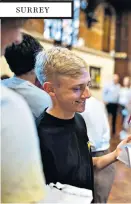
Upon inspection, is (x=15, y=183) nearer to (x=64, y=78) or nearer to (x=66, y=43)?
(x=64, y=78)

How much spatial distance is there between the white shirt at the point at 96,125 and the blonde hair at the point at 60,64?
656mm

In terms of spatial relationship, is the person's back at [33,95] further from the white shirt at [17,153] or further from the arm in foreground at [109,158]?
the white shirt at [17,153]

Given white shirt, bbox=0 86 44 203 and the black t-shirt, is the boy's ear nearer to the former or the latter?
the black t-shirt

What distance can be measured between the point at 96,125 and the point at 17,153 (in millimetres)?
1142

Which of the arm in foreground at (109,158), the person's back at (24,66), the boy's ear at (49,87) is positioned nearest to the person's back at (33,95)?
the person's back at (24,66)

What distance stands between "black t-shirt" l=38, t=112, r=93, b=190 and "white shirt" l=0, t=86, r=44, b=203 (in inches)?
12.9

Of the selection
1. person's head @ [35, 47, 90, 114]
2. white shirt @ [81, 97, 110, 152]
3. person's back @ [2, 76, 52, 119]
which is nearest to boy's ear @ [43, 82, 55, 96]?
person's head @ [35, 47, 90, 114]

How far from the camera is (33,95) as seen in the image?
149 cm

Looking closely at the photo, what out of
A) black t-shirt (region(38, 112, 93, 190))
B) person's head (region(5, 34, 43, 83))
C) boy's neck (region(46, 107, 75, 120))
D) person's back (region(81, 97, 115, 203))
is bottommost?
person's back (region(81, 97, 115, 203))

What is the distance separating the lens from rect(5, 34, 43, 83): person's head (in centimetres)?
160

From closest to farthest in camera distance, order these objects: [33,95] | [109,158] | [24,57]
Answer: [109,158] → [33,95] → [24,57]

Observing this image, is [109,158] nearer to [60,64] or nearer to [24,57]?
[60,64]

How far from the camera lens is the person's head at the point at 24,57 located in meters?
1.60

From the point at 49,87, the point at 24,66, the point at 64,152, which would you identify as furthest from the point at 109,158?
the point at 24,66
